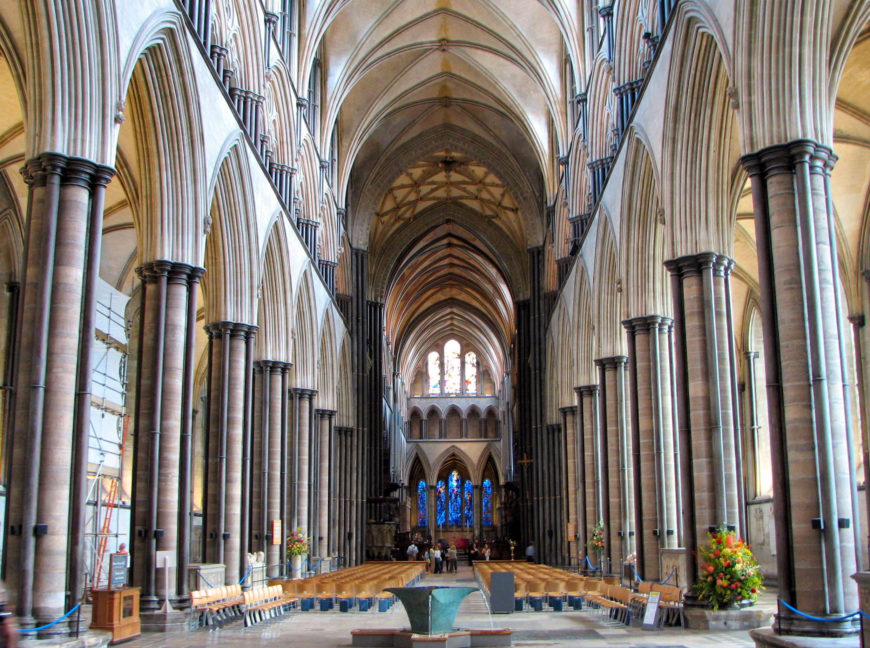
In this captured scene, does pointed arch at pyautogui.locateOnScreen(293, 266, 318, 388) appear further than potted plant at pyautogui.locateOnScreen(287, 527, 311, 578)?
Yes

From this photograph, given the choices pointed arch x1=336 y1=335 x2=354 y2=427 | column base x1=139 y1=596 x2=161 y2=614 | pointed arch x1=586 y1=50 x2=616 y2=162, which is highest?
pointed arch x1=586 y1=50 x2=616 y2=162

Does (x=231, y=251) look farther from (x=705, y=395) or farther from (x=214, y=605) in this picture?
(x=705, y=395)

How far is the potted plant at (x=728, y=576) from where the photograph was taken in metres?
12.9

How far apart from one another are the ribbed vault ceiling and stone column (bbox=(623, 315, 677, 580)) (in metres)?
10.3

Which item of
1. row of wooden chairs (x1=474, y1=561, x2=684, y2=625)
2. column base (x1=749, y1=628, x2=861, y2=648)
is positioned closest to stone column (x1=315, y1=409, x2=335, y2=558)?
row of wooden chairs (x1=474, y1=561, x2=684, y2=625)

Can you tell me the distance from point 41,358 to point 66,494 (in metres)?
1.62

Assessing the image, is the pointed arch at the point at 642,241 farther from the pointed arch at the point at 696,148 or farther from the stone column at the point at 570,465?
the stone column at the point at 570,465

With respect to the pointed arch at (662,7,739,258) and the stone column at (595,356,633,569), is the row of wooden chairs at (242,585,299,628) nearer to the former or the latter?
the stone column at (595,356,633,569)

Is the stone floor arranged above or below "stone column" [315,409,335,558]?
below

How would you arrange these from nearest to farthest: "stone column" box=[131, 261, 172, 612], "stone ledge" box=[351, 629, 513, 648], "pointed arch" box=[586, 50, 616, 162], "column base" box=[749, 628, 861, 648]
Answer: "column base" box=[749, 628, 861, 648], "stone ledge" box=[351, 629, 513, 648], "stone column" box=[131, 261, 172, 612], "pointed arch" box=[586, 50, 616, 162]

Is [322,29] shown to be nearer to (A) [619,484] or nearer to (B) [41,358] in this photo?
(A) [619,484]

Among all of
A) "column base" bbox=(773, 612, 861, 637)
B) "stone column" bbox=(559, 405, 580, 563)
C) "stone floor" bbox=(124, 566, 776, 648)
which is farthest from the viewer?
"stone column" bbox=(559, 405, 580, 563)

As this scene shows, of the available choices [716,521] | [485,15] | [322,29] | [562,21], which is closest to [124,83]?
[716,521]

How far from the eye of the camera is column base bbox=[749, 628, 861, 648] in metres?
8.92
